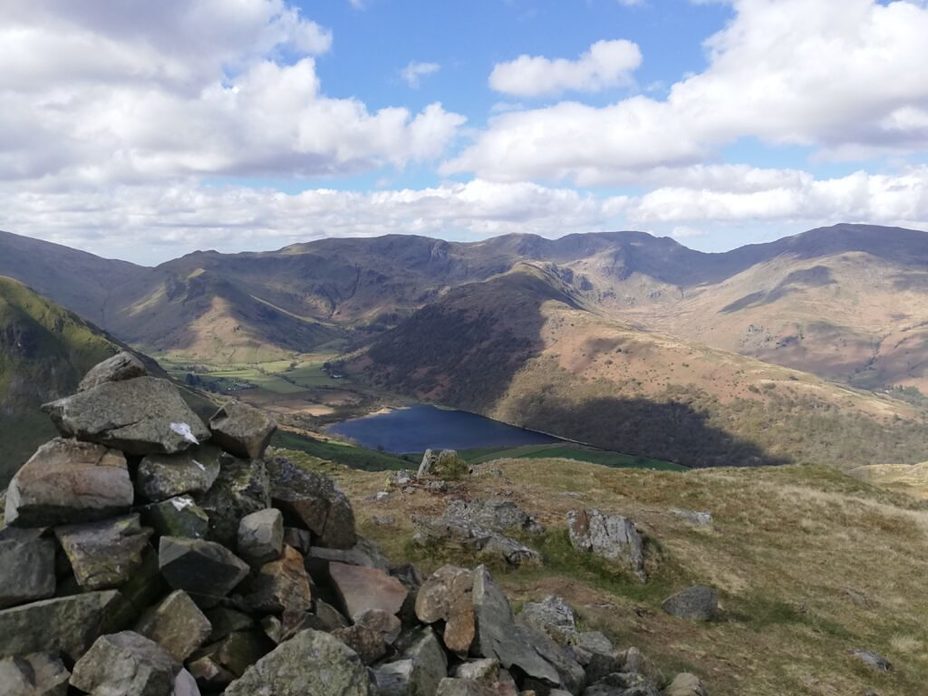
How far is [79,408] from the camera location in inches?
646

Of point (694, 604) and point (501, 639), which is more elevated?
point (501, 639)

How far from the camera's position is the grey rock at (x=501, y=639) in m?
16.1

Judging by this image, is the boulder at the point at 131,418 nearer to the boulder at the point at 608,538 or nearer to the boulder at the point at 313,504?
the boulder at the point at 313,504

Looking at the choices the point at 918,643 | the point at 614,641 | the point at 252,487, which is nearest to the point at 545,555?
the point at 614,641

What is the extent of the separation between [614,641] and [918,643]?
18.6m

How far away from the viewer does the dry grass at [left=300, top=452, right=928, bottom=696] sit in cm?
2677

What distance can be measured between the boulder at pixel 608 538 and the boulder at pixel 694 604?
3617 millimetres

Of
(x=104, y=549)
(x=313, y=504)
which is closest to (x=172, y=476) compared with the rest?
(x=104, y=549)

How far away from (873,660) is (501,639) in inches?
900

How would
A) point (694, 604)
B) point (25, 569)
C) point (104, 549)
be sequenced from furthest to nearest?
point (694, 604) < point (104, 549) < point (25, 569)

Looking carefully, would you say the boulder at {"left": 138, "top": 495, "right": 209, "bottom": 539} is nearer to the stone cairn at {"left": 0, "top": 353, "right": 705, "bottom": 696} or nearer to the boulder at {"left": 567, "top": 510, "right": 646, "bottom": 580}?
the stone cairn at {"left": 0, "top": 353, "right": 705, "bottom": 696}

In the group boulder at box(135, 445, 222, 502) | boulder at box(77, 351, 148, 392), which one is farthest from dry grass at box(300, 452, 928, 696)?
boulder at box(77, 351, 148, 392)

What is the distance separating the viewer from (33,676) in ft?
40.3

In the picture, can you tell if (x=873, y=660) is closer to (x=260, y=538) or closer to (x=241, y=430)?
(x=260, y=538)
